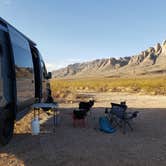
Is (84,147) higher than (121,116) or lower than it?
lower

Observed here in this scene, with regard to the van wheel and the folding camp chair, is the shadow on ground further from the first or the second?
the folding camp chair

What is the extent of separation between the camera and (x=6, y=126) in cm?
760

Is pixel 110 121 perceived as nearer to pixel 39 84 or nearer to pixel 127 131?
pixel 127 131

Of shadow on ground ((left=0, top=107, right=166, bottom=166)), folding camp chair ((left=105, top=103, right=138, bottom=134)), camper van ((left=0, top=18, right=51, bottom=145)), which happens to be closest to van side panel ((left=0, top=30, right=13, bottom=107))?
camper van ((left=0, top=18, right=51, bottom=145))

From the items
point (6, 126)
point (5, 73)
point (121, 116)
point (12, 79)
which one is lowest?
point (121, 116)

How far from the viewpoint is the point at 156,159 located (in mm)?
6840

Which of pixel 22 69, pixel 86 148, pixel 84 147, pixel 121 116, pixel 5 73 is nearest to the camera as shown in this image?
pixel 5 73

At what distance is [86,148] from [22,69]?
8.94ft

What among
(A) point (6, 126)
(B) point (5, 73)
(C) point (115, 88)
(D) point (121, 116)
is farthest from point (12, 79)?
(C) point (115, 88)

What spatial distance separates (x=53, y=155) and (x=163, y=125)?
581cm

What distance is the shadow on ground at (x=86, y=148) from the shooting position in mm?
6617

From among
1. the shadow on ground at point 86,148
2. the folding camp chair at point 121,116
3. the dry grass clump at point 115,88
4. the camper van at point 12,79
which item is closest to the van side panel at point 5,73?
the camper van at point 12,79

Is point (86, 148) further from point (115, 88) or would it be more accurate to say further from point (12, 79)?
point (115, 88)

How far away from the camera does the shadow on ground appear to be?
6.62 m
